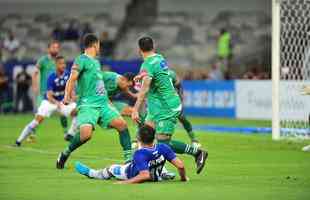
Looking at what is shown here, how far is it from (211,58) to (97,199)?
2953 cm

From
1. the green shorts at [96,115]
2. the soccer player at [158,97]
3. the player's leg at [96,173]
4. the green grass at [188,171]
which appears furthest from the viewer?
the green shorts at [96,115]

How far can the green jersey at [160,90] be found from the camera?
16297 mm

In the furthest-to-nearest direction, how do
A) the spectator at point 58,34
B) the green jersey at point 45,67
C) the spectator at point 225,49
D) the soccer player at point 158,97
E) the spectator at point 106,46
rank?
the spectator at point 58,34
the spectator at point 106,46
the spectator at point 225,49
the green jersey at point 45,67
the soccer player at point 158,97

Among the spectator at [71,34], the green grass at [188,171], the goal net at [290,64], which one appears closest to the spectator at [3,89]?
the spectator at [71,34]

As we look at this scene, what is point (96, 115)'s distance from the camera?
55.8 ft

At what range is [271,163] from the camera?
18.5 meters

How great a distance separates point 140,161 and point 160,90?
95.3 inches

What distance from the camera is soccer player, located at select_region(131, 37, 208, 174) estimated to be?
16203 mm

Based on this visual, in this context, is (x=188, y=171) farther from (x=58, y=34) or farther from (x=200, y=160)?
(x=58, y=34)

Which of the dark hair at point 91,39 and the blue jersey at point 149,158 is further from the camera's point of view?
the dark hair at point 91,39

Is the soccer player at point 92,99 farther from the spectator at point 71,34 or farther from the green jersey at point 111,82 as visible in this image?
the spectator at point 71,34

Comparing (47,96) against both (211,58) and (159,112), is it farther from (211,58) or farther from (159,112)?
(211,58)

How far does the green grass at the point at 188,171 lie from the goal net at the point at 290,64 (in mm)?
756

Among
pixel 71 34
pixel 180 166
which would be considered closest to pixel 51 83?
pixel 180 166
